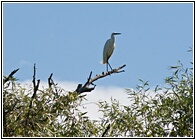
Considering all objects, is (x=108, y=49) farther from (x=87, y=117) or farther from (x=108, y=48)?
(x=87, y=117)

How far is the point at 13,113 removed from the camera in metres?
4.29

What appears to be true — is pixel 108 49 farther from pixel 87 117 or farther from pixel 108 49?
pixel 87 117

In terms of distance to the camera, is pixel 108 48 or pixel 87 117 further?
pixel 108 48

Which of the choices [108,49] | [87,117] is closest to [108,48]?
[108,49]

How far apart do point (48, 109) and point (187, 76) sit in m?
1.35

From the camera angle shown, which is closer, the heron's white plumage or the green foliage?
the green foliage

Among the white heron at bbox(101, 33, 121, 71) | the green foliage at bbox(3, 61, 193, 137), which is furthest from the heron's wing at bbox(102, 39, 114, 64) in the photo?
the green foliage at bbox(3, 61, 193, 137)

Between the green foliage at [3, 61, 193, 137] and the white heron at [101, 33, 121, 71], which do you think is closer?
the green foliage at [3, 61, 193, 137]

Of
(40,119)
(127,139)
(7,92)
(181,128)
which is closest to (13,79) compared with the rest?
(7,92)

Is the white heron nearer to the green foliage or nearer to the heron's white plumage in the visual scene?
the heron's white plumage

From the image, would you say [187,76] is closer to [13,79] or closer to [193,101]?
[193,101]

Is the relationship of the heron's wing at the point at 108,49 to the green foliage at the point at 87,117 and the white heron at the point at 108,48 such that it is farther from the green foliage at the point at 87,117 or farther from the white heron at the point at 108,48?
the green foliage at the point at 87,117

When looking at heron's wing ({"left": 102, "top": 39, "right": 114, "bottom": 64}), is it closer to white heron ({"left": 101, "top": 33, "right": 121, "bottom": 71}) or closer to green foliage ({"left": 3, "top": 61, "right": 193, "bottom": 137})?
white heron ({"left": 101, "top": 33, "right": 121, "bottom": 71})

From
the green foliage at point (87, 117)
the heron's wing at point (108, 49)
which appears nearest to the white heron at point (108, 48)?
the heron's wing at point (108, 49)
